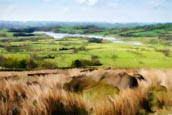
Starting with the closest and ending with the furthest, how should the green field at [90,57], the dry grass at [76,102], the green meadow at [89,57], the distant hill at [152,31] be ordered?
the dry grass at [76,102]
the green meadow at [89,57]
the green field at [90,57]
the distant hill at [152,31]

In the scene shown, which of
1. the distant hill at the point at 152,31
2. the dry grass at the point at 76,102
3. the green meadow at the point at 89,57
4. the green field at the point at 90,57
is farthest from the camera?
the distant hill at the point at 152,31

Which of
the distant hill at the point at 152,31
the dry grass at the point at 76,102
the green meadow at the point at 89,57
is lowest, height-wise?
the distant hill at the point at 152,31

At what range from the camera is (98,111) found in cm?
427

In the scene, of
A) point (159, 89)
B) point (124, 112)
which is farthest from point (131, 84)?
point (124, 112)

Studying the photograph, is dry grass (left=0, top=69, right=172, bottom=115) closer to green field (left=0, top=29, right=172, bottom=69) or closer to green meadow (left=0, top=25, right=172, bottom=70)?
green meadow (left=0, top=25, right=172, bottom=70)

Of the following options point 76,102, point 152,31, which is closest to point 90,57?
point 76,102

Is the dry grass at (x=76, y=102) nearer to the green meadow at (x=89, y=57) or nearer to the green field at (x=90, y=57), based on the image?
the green meadow at (x=89, y=57)

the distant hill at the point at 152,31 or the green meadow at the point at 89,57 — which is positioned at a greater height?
the green meadow at the point at 89,57

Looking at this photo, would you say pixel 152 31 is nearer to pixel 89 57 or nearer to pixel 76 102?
pixel 89 57

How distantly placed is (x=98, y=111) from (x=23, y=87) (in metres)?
1.32

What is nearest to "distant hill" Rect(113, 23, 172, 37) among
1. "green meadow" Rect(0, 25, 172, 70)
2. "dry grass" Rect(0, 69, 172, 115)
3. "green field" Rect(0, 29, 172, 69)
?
"green meadow" Rect(0, 25, 172, 70)

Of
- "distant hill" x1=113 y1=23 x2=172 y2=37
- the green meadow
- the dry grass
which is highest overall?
the dry grass

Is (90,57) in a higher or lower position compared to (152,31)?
higher

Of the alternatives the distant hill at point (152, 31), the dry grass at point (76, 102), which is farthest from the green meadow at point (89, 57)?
the distant hill at point (152, 31)
